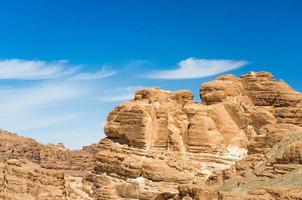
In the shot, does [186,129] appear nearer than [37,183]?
No

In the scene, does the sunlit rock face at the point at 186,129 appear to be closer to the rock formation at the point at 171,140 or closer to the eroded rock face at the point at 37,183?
the rock formation at the point at 171,140

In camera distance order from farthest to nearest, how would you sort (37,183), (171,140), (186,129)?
(186,129)
(171,140)
(37,183)

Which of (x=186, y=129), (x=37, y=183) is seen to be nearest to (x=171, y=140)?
(x=186, y=129)

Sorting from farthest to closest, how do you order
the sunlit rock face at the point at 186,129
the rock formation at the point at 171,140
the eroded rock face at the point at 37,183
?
the sunlit rock face at the point at 186,129
the rock formation at the point at 171,140
the eroded rock face at the point at 37,183

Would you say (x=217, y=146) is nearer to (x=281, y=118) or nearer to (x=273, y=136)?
(x=281, y=118)

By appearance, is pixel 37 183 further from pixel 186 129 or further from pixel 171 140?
pixel 186 129

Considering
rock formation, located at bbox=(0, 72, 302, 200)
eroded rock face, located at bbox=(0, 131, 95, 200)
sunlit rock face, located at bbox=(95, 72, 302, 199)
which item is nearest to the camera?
eroded rock face, located at bbox=(0, 131, 95, 200)

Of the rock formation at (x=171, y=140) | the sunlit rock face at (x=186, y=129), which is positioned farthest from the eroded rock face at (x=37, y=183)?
the sunlit rock face at (x=186, y=129)

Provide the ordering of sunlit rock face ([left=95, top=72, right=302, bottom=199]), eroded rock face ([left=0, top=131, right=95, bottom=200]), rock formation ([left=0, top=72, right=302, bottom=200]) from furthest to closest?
1. sunlit rock face ([left=95, top=72, right=302, bottom=199])
2. rock formation ([left=0, top=72, right=302, bottom=200])
3. eroded rock face ([left=0, top=131, right=95, bottom=200])

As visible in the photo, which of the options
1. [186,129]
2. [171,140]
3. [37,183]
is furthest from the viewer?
[186,129]

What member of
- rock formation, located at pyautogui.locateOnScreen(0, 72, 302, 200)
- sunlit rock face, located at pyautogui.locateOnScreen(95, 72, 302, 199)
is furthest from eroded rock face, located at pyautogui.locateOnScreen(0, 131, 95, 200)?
sunlit rock face, located at pyautogui.locateOnScreen(95, 72, 302, 199)

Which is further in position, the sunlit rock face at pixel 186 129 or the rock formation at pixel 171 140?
the sunlit rock face at pixel 186 129

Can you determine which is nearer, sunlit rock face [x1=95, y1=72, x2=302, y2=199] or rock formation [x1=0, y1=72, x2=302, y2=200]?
rock formation [x1=0, y1=72, x2=302, y2=200]

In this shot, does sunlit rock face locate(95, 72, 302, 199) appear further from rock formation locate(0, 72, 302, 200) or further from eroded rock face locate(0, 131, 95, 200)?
eroded rock face locate(0, 131, 95, 200)
